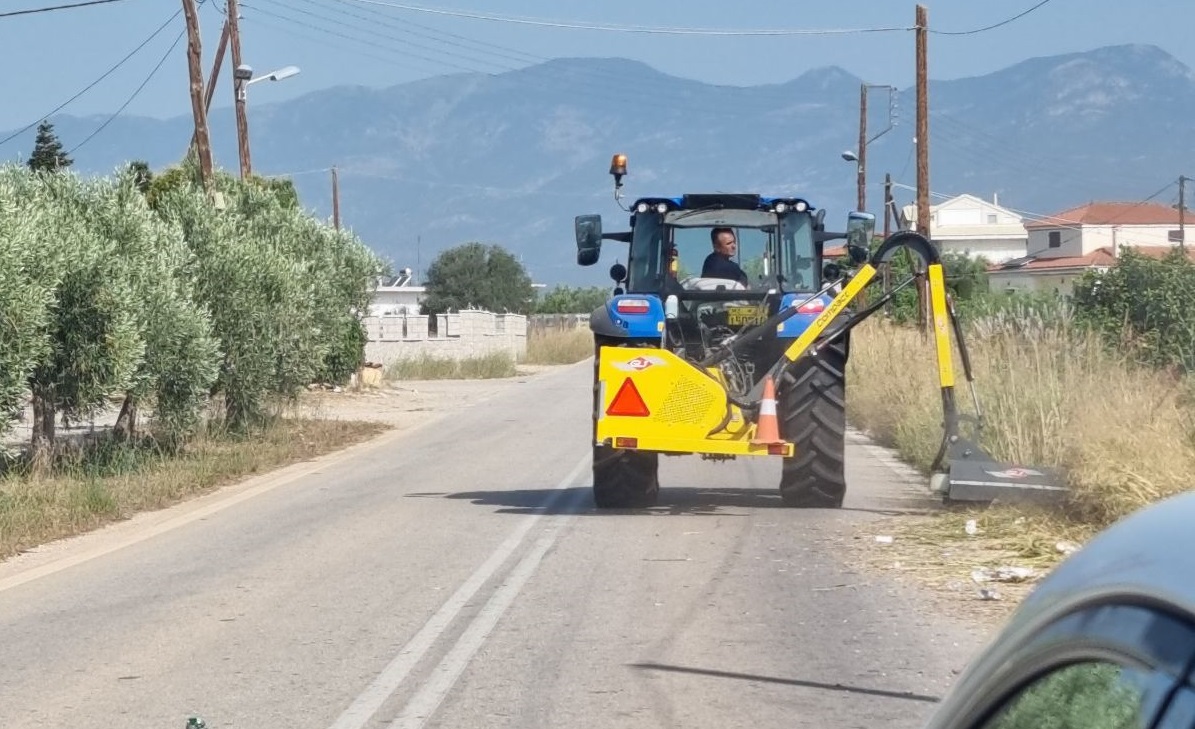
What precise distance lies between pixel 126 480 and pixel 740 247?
21.7 ft

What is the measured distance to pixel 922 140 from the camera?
30469 mm

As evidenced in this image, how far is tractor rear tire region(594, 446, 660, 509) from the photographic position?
44.5ft

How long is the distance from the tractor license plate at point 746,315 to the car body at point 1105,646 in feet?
38.7

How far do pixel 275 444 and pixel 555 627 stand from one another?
13.5 meters

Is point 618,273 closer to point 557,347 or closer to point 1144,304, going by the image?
point 1144,304

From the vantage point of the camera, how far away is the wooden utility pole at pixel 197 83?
79.5 feet

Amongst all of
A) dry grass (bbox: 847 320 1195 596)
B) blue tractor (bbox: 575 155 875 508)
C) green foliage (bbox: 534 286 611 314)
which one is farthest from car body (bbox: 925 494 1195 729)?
green foliage (bbox: 534 286 611 314)

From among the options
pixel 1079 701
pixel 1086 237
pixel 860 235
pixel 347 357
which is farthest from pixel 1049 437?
pixel 1086 237

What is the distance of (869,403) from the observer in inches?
958

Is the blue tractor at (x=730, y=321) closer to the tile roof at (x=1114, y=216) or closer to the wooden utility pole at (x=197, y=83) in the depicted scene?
the wooden utility pole at (x=197, y=83)

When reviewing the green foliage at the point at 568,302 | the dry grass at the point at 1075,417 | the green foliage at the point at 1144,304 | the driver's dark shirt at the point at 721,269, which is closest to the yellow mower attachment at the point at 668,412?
the driver's dark shirt at the point at 721,269

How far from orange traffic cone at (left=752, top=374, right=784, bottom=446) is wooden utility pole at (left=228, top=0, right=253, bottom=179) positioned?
19.8 meters

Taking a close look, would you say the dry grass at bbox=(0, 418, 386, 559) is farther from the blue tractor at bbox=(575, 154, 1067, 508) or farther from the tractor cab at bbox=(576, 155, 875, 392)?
the tractor cab at bbox=(576, 155, 875, 392)

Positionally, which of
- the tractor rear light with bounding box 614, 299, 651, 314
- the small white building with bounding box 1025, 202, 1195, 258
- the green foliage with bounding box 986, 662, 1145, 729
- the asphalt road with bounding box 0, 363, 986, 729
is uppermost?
the small white building with bounding box 1025, 202, 1195, 258
